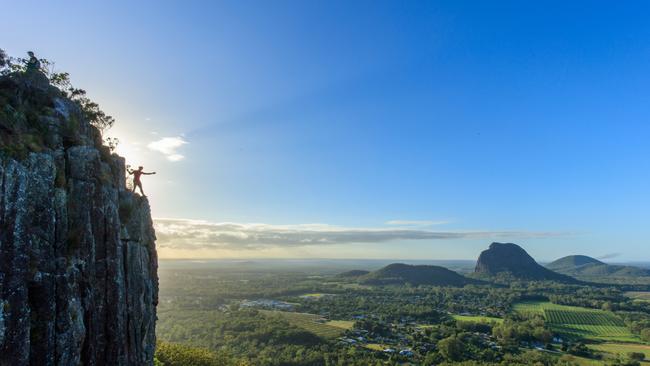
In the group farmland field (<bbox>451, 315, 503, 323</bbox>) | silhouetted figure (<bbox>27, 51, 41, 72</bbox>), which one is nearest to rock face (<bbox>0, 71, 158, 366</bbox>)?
silhouetted figure (<bbox>27, 51, 41, 72</bbox>)

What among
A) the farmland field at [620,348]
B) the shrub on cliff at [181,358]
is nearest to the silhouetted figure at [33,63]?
the shrub on cliff at [181,358]

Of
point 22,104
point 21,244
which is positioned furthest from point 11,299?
point 22,104

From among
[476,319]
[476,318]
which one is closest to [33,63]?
[476,319]

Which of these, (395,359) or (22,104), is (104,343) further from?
(395,359)

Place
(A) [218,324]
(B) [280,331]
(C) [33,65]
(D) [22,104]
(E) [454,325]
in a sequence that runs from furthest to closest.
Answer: (E) [454,325], (A) [218,324], (B) [280,331], (C) [33,65], (D) [22,104]

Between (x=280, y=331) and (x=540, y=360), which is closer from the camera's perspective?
(x=540, y=360)

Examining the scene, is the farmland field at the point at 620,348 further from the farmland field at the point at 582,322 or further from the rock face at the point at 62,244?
the rock face at the point at 62,244
